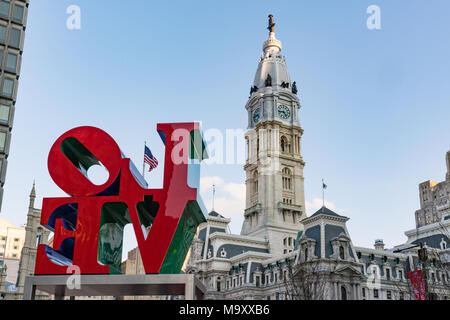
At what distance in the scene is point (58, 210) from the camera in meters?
25.8

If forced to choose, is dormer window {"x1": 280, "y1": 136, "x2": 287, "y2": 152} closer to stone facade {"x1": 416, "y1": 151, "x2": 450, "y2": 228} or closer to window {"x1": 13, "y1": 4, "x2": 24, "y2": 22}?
stone facade {"x1": 416, "y1": 151, "x2": 450, "y2": 228}

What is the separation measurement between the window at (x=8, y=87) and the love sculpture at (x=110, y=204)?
92.0 feet

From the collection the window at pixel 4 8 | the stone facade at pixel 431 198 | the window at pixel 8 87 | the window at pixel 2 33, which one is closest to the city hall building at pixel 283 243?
the window at pixel 8 87

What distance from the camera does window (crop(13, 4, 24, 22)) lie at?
53584 millimetres

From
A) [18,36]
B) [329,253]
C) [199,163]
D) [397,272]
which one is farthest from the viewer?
[397,272]

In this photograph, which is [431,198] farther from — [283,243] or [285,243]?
[283,243]

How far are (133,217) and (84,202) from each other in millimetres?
2546

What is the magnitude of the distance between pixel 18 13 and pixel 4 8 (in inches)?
54.1

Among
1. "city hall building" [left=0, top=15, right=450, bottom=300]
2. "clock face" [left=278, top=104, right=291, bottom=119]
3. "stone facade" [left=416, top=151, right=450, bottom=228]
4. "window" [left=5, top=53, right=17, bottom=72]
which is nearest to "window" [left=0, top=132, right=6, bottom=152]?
"window" [left=5, top=53, right=17, bottom=72]

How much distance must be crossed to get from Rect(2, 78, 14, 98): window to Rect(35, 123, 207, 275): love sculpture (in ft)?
92.0
